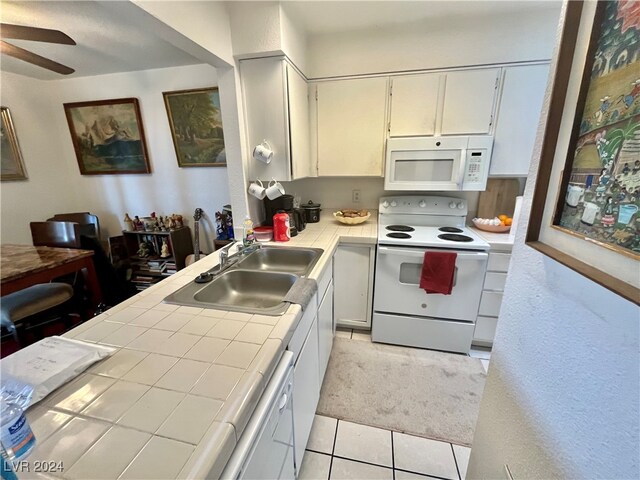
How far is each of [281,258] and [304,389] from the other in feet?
2.59

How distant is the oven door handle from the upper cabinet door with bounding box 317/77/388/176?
720 mm

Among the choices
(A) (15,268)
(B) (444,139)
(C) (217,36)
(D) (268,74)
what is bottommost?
(A) (15,268)

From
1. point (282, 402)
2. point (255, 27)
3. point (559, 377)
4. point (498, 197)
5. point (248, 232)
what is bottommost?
point (282, 402)

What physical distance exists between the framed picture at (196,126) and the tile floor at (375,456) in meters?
2.43

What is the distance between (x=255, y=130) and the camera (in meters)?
1.80

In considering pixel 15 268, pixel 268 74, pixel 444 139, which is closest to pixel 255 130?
pixel 268 74

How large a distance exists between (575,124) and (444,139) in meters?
1.53

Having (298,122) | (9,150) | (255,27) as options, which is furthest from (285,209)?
(9,150)

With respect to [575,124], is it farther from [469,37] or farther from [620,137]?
[469,37]

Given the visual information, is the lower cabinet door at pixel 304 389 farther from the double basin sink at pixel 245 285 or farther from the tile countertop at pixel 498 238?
Answer: the tile countertop at pixel 498 238

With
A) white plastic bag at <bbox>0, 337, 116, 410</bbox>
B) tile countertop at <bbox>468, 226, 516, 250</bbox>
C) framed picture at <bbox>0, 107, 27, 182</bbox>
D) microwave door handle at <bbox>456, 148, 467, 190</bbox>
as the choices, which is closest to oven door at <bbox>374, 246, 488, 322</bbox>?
tile countertop at <bbox>468, 226, 516, 250</bbox>

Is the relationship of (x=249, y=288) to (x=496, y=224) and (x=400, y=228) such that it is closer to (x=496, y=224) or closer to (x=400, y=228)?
(x=400, y=228)

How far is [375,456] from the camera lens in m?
1.37

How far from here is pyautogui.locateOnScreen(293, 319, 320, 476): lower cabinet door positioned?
1066mm
